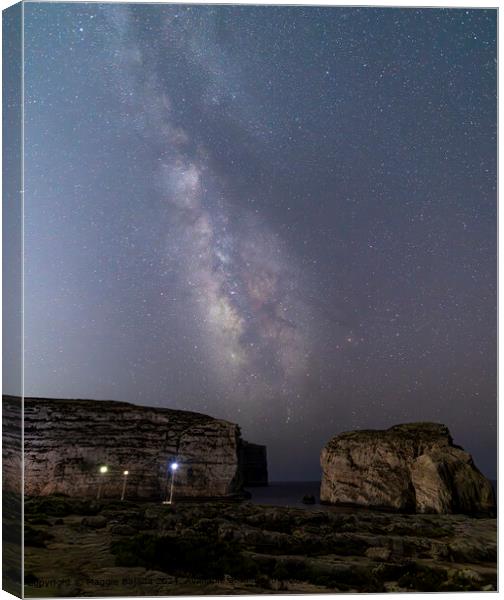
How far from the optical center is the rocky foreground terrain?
34.9 feet

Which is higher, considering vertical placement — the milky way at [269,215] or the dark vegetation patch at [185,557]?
the milky way at [269,215]

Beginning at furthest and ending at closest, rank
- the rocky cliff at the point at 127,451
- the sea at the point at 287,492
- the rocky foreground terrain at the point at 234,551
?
the sea at the point at 287,492 < the rocky cliff at the point at 127,451 < the rocky foreground terrain at the point at 234,551

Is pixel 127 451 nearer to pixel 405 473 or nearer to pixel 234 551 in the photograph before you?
pixel 234 551

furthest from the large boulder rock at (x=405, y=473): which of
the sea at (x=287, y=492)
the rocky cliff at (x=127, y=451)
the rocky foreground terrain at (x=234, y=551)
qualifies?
the rocky cliff at (x=127, y=451)

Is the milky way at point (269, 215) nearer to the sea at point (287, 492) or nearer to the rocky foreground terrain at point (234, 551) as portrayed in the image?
the sea at point (287, 492)

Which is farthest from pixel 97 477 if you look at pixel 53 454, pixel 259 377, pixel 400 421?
pixel 400 421

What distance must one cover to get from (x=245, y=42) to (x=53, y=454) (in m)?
5.56

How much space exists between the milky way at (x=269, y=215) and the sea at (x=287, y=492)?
183 millimetres

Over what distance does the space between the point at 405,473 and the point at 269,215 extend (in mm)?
3658

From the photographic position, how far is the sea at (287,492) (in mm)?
11188

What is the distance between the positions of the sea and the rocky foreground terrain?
115mm

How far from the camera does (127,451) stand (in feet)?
36.5

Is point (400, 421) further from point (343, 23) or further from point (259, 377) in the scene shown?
point (343, 23)

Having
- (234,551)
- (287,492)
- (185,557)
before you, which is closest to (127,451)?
(185,557)
